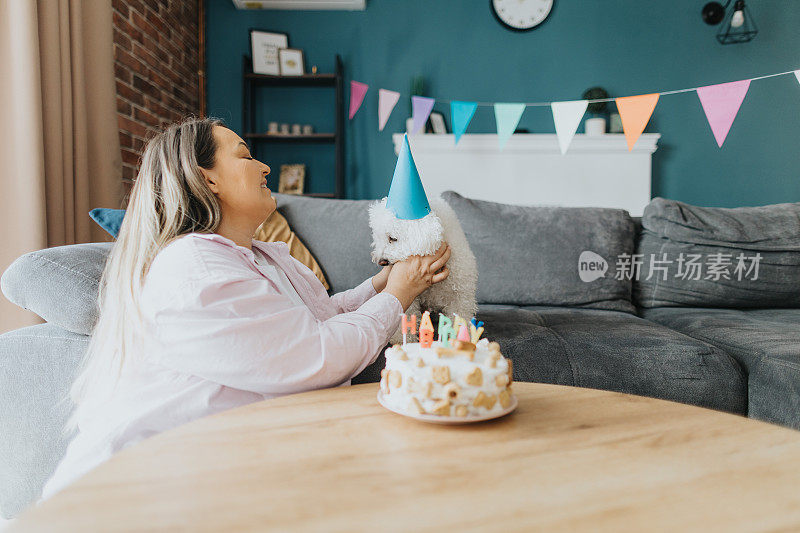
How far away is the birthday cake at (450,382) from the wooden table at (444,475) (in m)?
0.02

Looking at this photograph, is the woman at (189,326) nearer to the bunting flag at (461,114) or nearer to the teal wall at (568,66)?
the bunting flag at (461,114)

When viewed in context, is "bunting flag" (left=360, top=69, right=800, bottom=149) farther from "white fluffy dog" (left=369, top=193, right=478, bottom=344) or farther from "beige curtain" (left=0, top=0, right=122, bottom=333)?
"beige curtain" (left=0, top=0, right=122, bottom=333)

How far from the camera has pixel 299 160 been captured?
13.7 ft

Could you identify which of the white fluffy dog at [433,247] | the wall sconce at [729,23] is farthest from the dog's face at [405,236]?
the wall sconce at [729,23]

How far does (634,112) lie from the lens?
8.50ft

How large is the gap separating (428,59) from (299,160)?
125 cm

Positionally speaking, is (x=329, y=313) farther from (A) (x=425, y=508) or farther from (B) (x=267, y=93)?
(B) (x=267, y=93)

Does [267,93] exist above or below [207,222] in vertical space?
above

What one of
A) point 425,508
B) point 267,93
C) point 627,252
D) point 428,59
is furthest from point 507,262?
point 267,93

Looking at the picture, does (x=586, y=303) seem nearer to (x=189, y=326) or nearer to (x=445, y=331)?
(x=445, y=331)

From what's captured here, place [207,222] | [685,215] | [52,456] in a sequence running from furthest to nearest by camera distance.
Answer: [685,215] → [52,456] → [207,222]

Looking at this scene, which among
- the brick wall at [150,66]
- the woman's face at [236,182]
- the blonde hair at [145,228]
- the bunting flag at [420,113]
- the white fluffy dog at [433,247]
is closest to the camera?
the blonde hair at [145,228]

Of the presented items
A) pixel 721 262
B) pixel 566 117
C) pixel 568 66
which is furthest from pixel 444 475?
pixel 568 66

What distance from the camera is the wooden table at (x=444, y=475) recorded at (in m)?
0.46
